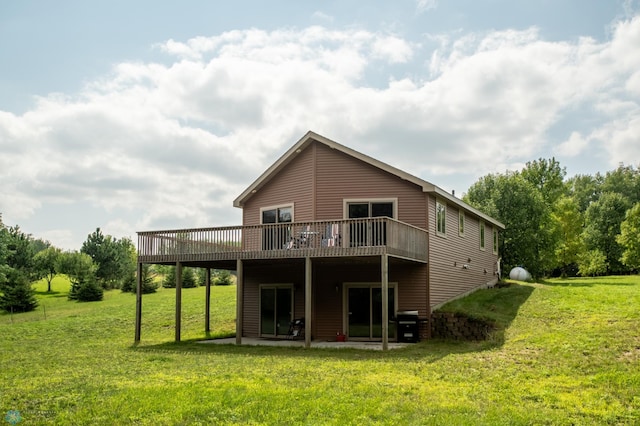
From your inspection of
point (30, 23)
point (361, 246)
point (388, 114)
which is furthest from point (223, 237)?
point (30, 23)

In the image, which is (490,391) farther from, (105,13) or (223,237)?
(105,13)

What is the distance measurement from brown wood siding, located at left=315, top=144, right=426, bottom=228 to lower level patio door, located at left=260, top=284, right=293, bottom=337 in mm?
3384

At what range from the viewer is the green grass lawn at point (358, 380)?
8992mm

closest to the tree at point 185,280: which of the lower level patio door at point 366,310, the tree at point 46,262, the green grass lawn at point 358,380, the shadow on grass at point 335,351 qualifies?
the tree at point 46,262

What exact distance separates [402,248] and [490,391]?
7697 millimetres

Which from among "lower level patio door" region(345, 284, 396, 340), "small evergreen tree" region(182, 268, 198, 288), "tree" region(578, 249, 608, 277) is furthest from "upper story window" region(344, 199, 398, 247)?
"tree" region(578, 249, 608, 277)

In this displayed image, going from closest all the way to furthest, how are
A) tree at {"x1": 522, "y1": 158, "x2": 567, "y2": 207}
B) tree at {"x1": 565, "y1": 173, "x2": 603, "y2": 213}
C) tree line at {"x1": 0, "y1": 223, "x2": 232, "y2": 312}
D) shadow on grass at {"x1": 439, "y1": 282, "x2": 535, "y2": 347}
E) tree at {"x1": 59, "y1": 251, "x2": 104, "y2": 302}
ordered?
shadow on grass at {"x1": 439, "y1": 282, "x2": 535, "y2": 347}, tree line at {"x1": 0, "y1": 223, "x2": 232, "y2": 312}, tree at {"x1": 59, "y1": 251, "x2": 104, "y2": 302}, tree at {"x1": 522, "y1": 158, "x2": 567, "y2": 207}, tree at {"x1": 565, "y1": 173, "x2": 603, "y2": 213}

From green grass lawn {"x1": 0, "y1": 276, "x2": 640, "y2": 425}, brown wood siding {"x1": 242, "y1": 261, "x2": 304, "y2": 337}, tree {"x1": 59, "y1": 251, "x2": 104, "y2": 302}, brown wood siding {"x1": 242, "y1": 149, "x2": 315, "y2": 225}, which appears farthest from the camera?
tree {"x1": 59, "y1": 251, "x2": 104, "y2": 302}

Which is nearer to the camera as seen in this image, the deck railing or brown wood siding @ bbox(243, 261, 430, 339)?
the deck railing

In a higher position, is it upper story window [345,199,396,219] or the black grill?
upper story window [345,199,396,219]

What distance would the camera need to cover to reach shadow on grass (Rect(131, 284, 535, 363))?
15242 mm

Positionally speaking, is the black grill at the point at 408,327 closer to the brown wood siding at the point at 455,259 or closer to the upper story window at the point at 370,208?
the brown wood siding at the point at 455,259

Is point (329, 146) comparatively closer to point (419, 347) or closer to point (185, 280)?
point (419, 347)

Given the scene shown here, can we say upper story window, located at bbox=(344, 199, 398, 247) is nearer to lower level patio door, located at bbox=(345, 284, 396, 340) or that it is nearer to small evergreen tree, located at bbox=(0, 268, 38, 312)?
lower level patio door, located at bbox=(345, 284, 396, 340)
